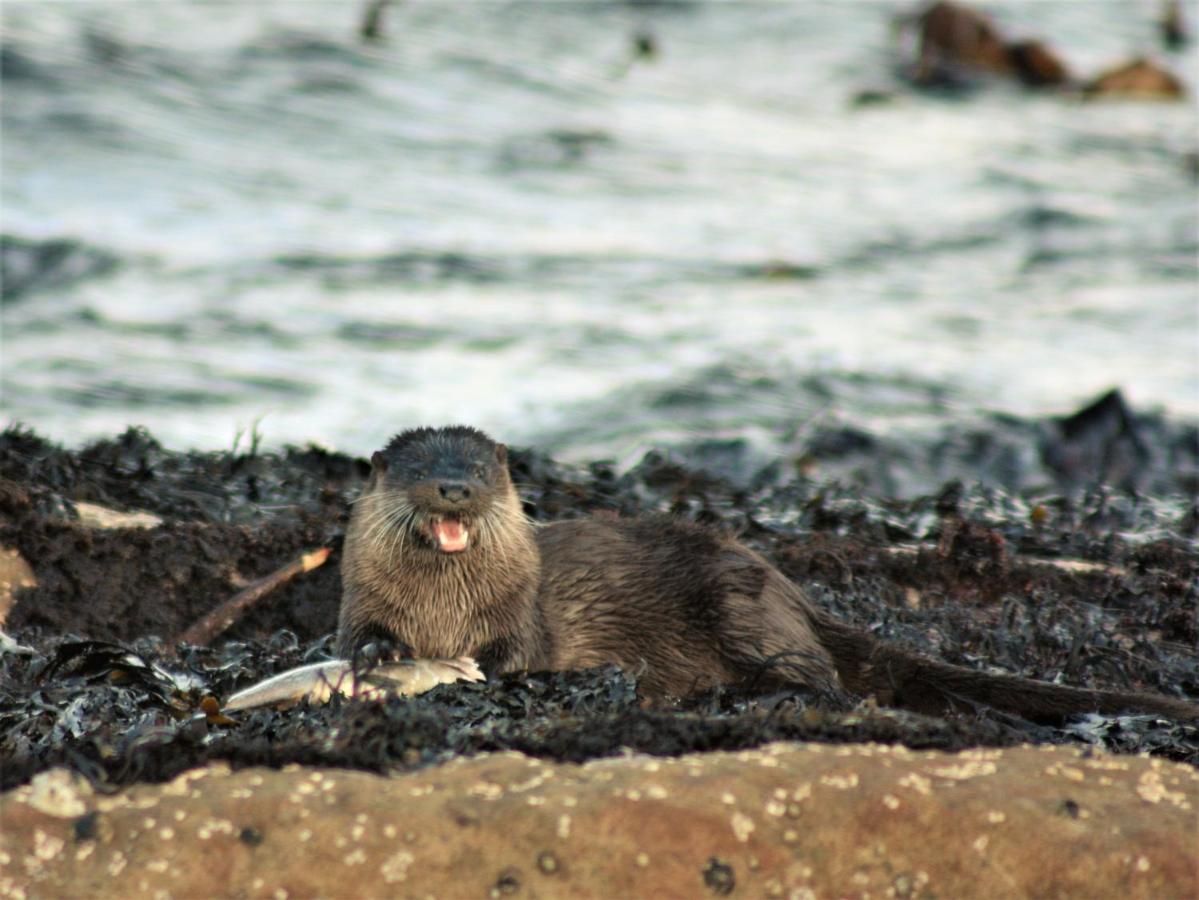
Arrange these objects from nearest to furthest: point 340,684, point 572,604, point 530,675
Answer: point 340,684
point 530,675
point 572,604

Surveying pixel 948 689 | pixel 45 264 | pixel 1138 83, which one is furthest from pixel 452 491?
pixel 1138 83

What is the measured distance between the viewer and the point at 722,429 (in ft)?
34.6

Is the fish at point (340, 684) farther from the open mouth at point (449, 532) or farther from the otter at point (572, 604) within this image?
the open mouth at point (449, 532)

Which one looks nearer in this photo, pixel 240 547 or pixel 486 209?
pixel 240 547

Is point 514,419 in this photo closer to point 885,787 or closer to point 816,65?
point 885,787

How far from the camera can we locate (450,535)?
453 cm

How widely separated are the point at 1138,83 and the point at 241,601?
2042 centimetres

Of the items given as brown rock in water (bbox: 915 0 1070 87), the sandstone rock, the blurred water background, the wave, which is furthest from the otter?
brown rock in water (bbox: 915 0 1070 87)

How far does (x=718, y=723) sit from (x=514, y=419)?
762 cm

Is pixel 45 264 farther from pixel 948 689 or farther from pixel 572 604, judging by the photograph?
pixel 948 689

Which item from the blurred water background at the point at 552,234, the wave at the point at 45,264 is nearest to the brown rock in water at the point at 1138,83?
the blurred water background at the point at 552,234

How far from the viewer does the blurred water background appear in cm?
1127

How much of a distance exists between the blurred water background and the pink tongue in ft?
16.6

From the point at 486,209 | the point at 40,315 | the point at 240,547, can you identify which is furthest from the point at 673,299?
the point at 240,547
